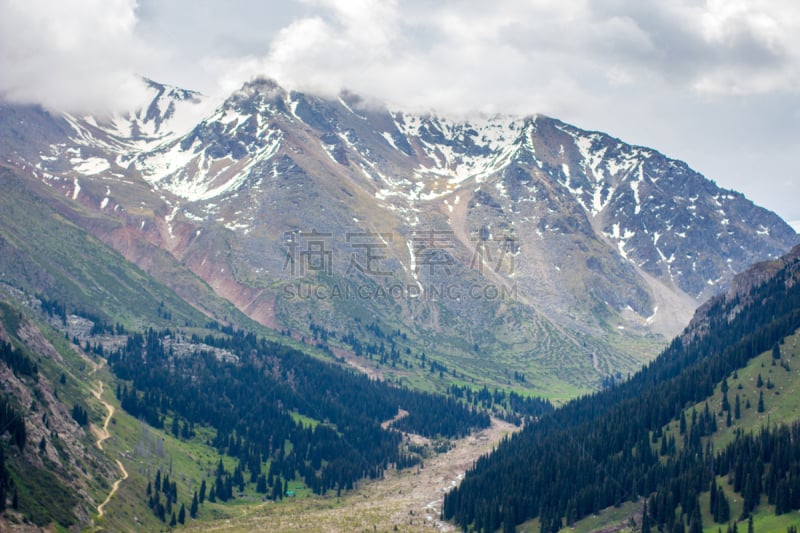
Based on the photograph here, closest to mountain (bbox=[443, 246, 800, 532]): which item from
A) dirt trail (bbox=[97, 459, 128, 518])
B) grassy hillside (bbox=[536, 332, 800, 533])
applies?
grassy hillside (bbox=[536, 332, 800, 533])

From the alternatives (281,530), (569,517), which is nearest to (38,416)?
(281,530)

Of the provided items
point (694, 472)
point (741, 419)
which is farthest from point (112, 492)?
point (741, 419)

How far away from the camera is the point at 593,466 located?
192875mm

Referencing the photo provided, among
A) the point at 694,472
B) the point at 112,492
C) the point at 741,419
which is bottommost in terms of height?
the point at 112,492

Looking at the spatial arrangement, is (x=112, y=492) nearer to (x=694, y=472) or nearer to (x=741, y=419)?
(x=694, y=472)

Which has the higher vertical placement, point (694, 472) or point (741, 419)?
point (741, 419)

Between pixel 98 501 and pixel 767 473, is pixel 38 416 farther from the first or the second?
pixel 767 473

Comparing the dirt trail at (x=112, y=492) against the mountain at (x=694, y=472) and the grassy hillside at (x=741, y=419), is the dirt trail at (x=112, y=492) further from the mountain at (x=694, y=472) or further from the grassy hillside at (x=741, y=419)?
the grassy hillside at (x=741, y=419)

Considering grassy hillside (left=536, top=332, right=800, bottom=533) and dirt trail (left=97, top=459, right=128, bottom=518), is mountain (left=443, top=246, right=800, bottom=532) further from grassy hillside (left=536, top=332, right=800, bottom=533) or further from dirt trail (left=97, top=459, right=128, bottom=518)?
dirt trail (left=97, top=459, right=128, bottom=518)

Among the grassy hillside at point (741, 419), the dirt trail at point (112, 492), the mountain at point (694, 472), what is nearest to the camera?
the mountain at point (694, 472)

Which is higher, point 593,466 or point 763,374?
point 763,374

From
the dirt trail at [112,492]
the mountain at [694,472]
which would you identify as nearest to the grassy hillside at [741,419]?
the mountain at [694,472]

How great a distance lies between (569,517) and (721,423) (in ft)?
130

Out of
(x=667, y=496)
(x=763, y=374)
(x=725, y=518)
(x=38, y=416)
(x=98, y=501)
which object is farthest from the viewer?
(x=763, y=374)
